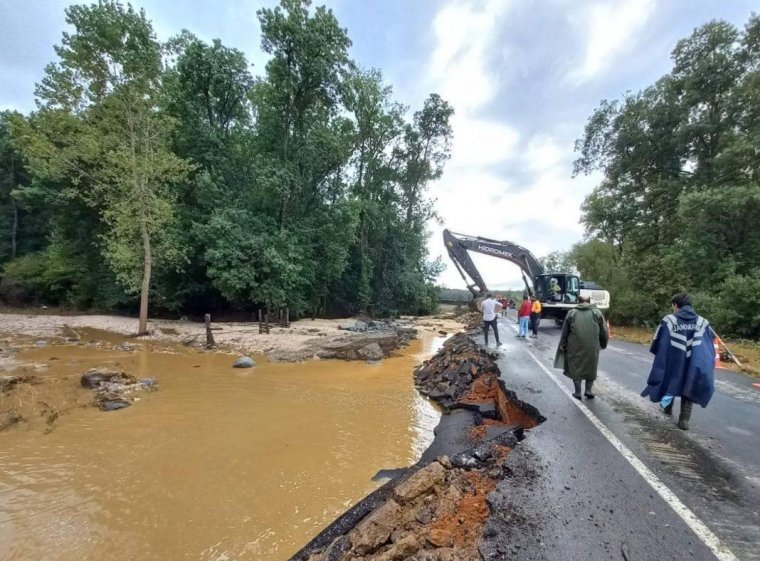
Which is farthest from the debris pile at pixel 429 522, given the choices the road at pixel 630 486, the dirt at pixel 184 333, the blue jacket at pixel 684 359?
the dirt at pixel 184 333

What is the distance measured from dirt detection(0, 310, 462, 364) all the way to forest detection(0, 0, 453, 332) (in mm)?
1861

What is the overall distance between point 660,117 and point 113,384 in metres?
26.3

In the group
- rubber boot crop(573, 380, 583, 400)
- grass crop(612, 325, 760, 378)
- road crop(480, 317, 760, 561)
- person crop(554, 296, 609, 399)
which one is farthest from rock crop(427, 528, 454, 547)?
grass crop(612, 325, 760, 378)

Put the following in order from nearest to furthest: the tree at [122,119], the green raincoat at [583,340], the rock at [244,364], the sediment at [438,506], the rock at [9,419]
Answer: the sediment at [438,506], the green raincoat at [583,340], the rock at [9,419], the rock at [244,364], the tree at [122,119]

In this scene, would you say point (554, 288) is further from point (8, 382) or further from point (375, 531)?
point (8, 382)

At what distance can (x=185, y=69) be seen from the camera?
65.1 ft

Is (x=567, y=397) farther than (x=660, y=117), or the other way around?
(x=660, y=117)

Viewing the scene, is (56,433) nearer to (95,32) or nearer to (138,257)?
(138,257)

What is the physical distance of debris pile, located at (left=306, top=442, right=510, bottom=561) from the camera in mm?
2270

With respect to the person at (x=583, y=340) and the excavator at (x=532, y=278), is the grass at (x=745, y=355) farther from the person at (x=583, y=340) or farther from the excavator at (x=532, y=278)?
the person at (x=583, y=340)

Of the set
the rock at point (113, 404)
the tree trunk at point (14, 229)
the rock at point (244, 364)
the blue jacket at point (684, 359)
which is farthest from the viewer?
the tree trunk at point (14, 229)

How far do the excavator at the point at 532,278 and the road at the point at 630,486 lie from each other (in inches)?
414

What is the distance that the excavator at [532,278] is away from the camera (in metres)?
16.5

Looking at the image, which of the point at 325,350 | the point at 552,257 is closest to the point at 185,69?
the point at 325,350
